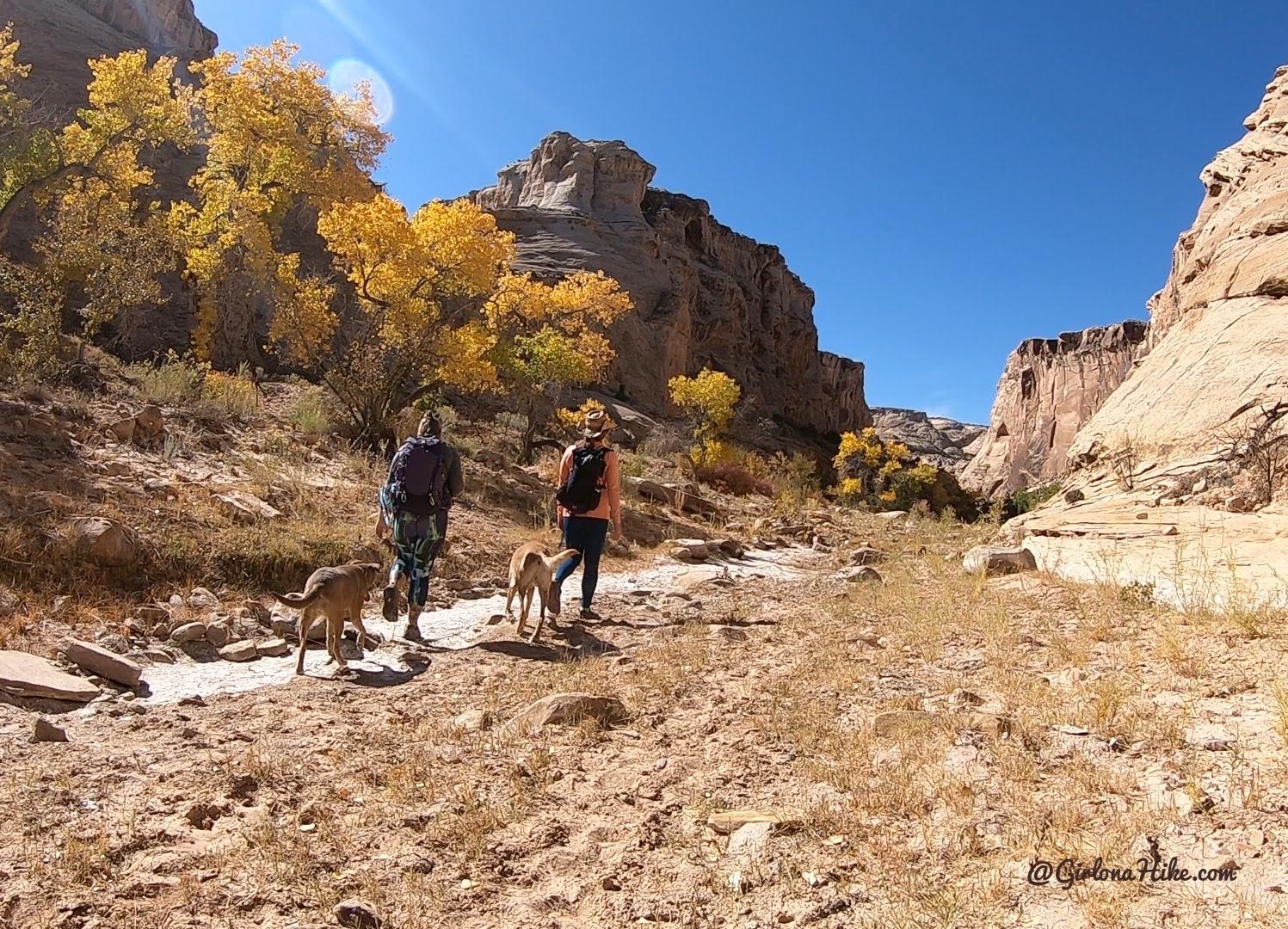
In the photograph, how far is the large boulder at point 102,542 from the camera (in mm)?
6172

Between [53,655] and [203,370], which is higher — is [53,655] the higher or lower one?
the lower one

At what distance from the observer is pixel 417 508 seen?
21.1 feet

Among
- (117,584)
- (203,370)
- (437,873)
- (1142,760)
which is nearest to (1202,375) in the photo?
(1142,760)

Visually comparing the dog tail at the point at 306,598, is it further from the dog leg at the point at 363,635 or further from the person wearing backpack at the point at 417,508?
the person wearing backpack at the point at 417,508

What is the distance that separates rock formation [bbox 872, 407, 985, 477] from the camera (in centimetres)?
10588

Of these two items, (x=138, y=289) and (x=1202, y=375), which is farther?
(x=138, y=289)

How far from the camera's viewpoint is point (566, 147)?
65.3 m

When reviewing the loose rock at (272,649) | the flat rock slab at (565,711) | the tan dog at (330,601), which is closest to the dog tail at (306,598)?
the tan dog at (330,601)

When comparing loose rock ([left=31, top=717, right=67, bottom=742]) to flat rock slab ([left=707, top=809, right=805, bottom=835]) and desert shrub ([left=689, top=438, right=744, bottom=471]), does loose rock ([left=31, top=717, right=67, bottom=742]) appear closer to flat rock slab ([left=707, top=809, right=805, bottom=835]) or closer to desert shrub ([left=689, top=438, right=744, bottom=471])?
flat rock slab ([left=707, top=809, right=805, bottom=835])

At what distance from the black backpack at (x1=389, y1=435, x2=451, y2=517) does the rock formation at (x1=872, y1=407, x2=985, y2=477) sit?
98.5 meters

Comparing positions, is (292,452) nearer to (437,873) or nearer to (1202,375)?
(437,873)

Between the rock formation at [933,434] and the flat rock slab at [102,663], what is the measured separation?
10072 centimetres

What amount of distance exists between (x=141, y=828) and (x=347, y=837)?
81 cm

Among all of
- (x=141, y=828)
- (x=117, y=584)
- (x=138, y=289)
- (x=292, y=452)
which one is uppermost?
(x=138, y=289)
